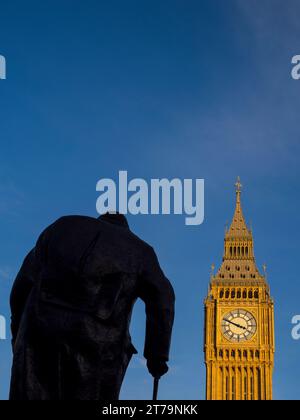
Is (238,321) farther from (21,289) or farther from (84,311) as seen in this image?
(84,311)

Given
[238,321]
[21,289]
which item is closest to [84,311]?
[21,289]

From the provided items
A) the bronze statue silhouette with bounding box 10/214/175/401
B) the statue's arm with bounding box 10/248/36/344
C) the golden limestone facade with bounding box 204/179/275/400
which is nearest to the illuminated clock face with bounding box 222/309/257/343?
the golden limestone facade with bounding box 204/179/275/400

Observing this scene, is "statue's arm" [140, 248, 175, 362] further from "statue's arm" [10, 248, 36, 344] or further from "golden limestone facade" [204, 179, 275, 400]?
"golden limestone facade" [204, 179, 275, 400]

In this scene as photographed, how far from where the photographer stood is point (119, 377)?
873 centimetres

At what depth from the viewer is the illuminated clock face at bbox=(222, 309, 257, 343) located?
85.3 m

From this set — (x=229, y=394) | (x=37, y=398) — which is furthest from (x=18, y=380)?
(x=229, y=394)

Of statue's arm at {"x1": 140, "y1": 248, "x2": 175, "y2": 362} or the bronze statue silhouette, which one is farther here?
statue's arm at {"x1": 140, "y1": 248, "x2": 175, "y2": 362}

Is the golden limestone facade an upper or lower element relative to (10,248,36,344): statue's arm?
upper

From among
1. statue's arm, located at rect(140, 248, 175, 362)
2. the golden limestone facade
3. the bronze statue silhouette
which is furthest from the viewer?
the golden limestone facade

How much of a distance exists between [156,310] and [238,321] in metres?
78.2

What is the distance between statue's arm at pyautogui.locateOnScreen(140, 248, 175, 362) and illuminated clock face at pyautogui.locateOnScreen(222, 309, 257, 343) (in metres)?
77.4
